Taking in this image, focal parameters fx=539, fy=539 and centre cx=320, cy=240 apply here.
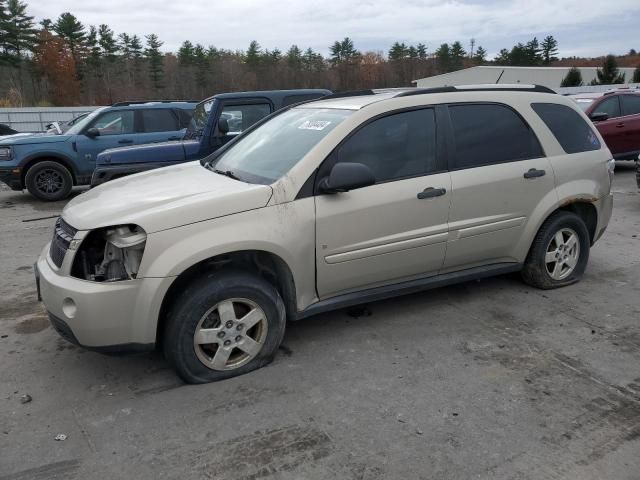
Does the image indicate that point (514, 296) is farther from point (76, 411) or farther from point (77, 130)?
point (77, 130)

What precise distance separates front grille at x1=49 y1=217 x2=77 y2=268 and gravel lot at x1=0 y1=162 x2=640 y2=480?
78 cm

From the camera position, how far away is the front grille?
10.8ft

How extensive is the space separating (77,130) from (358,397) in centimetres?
937

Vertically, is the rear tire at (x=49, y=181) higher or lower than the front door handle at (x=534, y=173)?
lower

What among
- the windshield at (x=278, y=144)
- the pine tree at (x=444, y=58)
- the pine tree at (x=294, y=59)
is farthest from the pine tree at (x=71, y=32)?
the windshield at (x=278, y=144)

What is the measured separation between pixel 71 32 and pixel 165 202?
62.8 meters

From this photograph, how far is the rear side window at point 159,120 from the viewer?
420 inches

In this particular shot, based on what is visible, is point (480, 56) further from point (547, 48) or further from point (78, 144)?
point (78, 144)

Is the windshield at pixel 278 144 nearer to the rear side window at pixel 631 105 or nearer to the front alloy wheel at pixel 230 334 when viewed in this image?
the front alloy wheel at pixel 230 334

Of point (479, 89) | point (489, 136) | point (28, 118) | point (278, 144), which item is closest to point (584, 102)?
point (479, 89)

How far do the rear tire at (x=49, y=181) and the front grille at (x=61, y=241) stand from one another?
24.7ft

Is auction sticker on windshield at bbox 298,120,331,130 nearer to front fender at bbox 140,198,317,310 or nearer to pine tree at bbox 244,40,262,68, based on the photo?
front fender at bbox 140,198,317,310

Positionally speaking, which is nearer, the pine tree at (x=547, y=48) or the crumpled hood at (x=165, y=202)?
the crumpled hood at (x=165, y=202)

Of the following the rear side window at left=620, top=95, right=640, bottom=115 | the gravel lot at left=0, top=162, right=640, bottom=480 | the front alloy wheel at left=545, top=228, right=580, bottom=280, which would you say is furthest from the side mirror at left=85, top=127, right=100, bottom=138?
the rear side window at left=620, top=95, right=640, bottom=115
